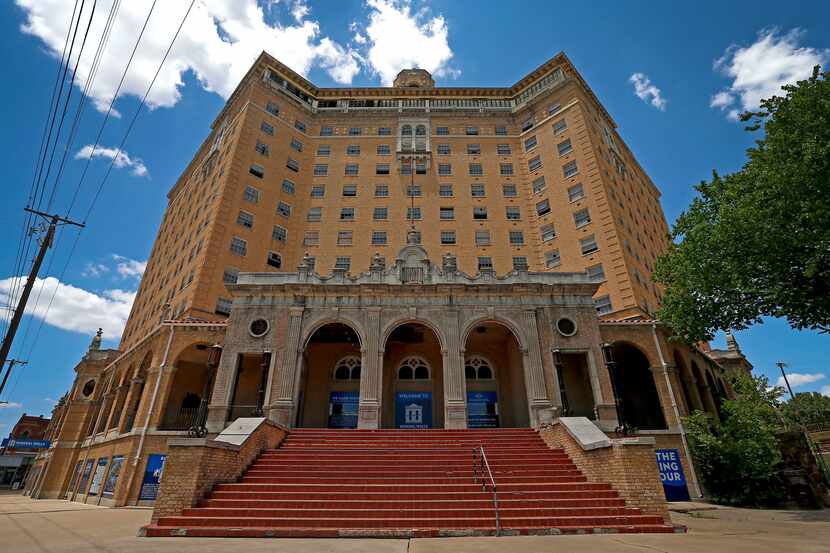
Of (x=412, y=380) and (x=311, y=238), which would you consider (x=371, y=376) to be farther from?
(x=311, y=238)

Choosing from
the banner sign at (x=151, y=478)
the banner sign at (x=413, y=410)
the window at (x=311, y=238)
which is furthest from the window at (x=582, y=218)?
the banner sign at (x=151, y=478)

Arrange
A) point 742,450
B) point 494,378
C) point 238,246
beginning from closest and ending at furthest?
point 742,450 < point 494,378 < point 238,246

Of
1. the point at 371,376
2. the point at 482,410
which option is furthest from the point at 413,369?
the point at 371,376

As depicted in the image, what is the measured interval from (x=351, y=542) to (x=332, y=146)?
125ft

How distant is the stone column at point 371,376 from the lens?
67.9 ft

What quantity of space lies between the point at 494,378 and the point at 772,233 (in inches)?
622

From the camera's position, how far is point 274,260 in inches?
1342

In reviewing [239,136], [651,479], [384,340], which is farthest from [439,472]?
[239,136]

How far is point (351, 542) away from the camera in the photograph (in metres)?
8.68

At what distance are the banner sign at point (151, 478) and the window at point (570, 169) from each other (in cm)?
3459

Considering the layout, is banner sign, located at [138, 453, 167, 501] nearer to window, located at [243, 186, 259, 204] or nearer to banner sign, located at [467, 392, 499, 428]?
banner sign, located at [467, 392, 499, 428]

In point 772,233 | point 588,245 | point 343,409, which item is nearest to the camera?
point 772,233

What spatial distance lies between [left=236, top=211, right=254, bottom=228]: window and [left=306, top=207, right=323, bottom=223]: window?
15.5ft

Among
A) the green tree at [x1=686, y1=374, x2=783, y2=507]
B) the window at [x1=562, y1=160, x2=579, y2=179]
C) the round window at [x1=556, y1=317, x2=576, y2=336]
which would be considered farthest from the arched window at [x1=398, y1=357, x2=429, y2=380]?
the window at [x1=562, y1=160, x2=579, y2=179]
